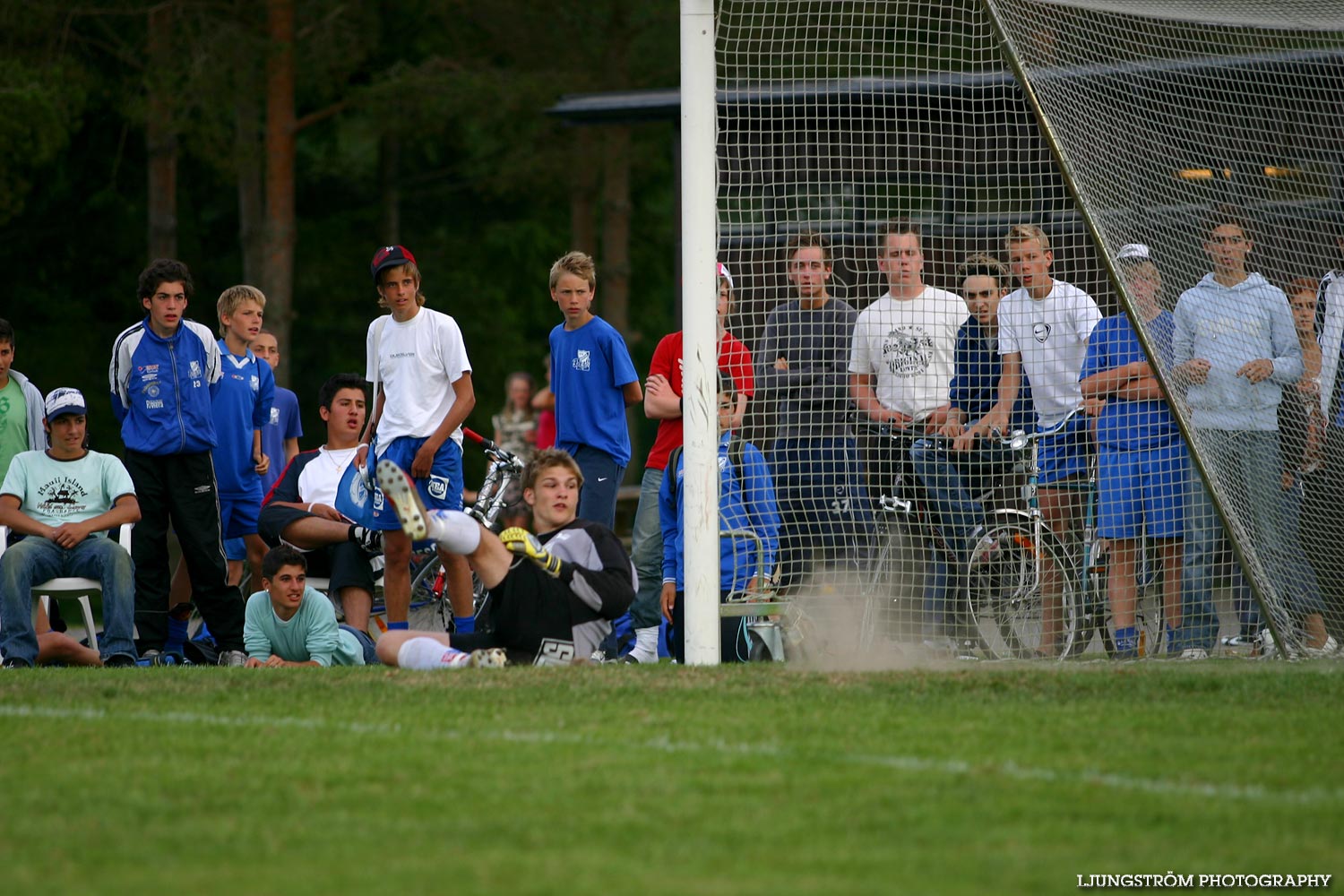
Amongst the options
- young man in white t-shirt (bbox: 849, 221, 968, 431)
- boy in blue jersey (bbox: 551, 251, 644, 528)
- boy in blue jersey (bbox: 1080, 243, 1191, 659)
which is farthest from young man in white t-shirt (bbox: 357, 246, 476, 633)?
boy in blue jersey (bbox: 1080, 243, 1191, 659)

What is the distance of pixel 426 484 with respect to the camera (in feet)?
26.7

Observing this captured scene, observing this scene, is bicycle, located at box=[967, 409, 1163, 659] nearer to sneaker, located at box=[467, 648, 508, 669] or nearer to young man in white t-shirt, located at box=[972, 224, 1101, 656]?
young man in white t-shirt, located at box=[972, 224, 1101, 656]

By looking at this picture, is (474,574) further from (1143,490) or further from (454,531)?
(1143,490)

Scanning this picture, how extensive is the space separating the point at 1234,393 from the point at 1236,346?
0.24 m

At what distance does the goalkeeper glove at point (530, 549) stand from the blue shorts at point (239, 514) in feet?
11.1

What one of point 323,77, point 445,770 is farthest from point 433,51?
point 445,770

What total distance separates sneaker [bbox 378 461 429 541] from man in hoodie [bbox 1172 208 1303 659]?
3.77 meters

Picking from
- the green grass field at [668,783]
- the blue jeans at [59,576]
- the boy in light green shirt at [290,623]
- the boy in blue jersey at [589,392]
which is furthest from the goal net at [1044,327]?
the blue jeans at [59,576]

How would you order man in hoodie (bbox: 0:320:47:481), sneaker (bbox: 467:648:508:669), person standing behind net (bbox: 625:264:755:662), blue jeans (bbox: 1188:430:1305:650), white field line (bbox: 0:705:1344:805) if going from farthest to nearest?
man in hoodie (bbox: 0:320:47:481) < person standing behind net (bbox: 625:264:755:662) < blue jeans (bbox: 1188:430:1305:650) < sneaker (bbox: 467:648:508:669) < white field line (bbox: 0:705:1344:805)

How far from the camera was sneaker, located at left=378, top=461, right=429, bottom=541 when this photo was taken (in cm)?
617

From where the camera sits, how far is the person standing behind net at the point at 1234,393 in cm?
770

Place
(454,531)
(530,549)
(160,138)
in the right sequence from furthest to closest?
1. (160,138)
2. (530,549)
3. (454,531)

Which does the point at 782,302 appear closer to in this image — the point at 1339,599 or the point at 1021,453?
the point at 1021,453

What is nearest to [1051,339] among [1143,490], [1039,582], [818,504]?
[1143,490]
